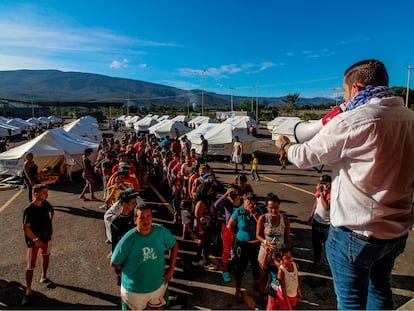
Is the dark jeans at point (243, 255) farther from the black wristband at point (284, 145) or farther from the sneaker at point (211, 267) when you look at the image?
the black wristband at point (284, 145)

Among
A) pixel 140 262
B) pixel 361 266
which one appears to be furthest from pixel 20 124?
pixel 361 266

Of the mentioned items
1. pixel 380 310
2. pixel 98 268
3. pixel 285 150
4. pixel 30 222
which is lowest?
pixel 98 268

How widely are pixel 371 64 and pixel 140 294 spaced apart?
10.0ft

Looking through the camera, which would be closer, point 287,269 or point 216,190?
point 287,269

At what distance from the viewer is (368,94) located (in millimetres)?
1640

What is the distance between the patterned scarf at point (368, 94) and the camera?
1607mm

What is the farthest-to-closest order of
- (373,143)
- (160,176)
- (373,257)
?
(160,176) < (373,257) < (373,143)

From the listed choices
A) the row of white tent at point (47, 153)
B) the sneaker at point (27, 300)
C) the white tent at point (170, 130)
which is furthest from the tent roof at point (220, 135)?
the sneaker at point (27, 300)

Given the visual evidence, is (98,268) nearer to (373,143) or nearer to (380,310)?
(380,310)

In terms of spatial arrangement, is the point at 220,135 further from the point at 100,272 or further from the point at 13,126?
the point at 13,126

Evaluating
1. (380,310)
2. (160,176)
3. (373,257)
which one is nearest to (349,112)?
(373,257)

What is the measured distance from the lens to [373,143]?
1543 mm

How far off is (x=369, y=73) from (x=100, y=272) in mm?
A: 5401

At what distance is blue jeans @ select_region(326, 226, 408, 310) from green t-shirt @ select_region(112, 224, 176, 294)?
6.44 ft
